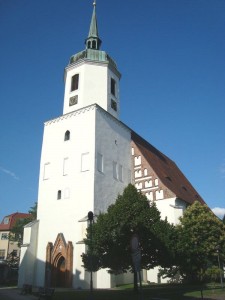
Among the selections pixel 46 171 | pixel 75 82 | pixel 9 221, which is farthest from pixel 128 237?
pixel 9 221

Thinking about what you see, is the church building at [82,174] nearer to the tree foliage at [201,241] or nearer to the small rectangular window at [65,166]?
the small rectangular window at [65,166]

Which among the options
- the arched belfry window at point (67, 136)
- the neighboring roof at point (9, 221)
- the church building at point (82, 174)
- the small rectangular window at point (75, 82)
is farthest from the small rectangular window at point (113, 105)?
the neighboring roof at point (9, 221)

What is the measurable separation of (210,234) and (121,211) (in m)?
11.4

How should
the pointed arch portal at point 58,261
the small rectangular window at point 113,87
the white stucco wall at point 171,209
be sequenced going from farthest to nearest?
1. the small rectangular window at point 113,87
2. the white stucco wall at point 171,209
3. the pointed arch portal at point 58,261

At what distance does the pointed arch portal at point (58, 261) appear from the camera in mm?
26500

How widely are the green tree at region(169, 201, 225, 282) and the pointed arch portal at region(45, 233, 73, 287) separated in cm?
888

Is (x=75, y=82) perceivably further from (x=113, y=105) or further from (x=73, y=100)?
(x=113, y=105)

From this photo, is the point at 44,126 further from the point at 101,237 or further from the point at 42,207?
the point at 101,237

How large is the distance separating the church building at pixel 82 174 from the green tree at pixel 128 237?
4959 millimetres

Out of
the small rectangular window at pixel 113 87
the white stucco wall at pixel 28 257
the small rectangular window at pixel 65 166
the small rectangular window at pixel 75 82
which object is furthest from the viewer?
the small rectangular window at pixel 113 87

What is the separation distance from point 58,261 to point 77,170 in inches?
311

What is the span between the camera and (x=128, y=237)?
20.4 metres

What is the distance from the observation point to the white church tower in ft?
89.5

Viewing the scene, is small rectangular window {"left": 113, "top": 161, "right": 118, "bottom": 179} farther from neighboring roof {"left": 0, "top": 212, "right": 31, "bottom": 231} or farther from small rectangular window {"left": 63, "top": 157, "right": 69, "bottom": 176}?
neighboring roof {"left": 0, "top": 212, "right": 31, "bottom": 231}
